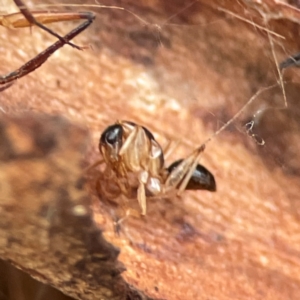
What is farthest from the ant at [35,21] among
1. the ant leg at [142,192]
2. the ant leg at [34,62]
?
the ant leg at [142,192]

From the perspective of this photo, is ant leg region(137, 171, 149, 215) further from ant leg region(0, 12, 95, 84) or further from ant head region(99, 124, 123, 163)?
ant leg region(0, 12, 95, 84)

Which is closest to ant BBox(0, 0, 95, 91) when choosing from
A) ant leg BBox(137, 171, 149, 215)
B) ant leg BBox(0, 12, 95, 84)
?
ant leg BBox(0, 12, 95, 84)

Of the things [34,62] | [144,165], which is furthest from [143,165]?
[34,62]

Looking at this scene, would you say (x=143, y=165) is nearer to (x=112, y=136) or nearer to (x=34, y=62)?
(x=112, y=136)

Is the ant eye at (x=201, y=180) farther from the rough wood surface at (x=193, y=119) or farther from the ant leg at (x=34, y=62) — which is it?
the ant leg at (x=34, y=62)

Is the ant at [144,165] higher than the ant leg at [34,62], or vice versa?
the ant leg at [34,62]

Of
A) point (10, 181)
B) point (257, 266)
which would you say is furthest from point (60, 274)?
point (257, 266)
